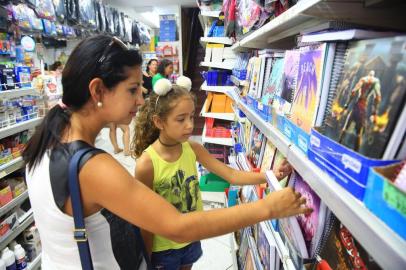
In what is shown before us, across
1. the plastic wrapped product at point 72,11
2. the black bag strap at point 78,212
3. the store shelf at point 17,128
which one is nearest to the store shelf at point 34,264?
the store shelf at point 17,128

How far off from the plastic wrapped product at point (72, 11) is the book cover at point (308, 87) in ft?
13.6

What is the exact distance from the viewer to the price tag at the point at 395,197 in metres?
0.39

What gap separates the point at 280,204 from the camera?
766 mm

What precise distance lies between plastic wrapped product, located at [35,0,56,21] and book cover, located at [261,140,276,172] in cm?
308

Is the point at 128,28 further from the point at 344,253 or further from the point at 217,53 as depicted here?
the point at 344,253

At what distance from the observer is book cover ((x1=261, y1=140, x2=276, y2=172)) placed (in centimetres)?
136

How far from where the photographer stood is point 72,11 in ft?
13.5

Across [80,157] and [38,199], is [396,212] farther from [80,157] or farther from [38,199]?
[38,199]

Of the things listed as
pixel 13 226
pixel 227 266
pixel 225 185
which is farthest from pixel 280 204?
pixel 225 185

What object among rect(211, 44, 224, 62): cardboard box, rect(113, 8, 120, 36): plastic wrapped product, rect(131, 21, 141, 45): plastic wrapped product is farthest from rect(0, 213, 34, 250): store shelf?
rect(131, 21, 141, 45): plastic wrapped product

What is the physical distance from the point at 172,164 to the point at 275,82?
65cm

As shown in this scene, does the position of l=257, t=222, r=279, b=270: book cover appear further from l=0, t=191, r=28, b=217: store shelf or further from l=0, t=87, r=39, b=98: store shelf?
l=0, t=87, r=39, b=98: store shelf

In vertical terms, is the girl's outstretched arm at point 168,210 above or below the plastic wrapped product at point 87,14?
below

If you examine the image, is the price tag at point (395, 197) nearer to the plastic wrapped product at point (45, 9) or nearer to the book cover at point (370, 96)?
the book cover at point (370, 96)
